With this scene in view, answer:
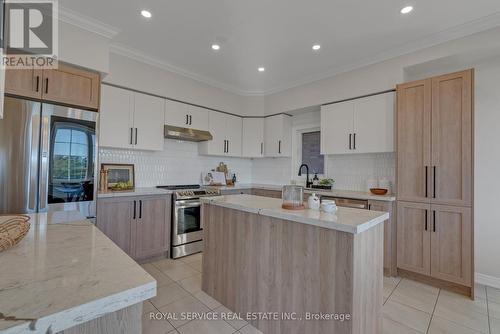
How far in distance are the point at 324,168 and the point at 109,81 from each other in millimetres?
3548

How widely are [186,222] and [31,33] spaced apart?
2.74 metres

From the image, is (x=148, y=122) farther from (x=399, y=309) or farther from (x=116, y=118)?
(x=399, y=309)

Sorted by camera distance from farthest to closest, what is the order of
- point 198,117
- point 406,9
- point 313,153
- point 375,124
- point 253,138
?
point 253,138, point 313,153, point 198,117, point 375,124, point 406,9

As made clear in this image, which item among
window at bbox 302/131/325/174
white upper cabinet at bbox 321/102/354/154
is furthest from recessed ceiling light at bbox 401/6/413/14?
window at bbox 302/131/325/174

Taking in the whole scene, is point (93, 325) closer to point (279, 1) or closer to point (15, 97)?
point (15, 97)

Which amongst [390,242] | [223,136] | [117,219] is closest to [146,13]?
[223,136]

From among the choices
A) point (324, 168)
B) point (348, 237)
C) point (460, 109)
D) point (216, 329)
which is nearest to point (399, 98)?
point (460, 109)

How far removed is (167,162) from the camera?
3.85m

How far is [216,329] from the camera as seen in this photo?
1.85 meters

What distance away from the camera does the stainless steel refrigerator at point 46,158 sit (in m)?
2.06

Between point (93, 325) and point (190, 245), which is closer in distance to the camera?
point (93, 325)

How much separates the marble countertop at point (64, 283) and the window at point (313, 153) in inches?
148

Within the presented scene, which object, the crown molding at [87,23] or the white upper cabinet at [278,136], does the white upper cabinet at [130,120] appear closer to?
the crown molding at [87,23]

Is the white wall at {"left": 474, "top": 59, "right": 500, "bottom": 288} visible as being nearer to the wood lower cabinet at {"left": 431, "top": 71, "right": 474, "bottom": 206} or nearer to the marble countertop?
the wood lower cabinet at {"left": 431, "top": 71, "right": 474, "bottom": 206}
